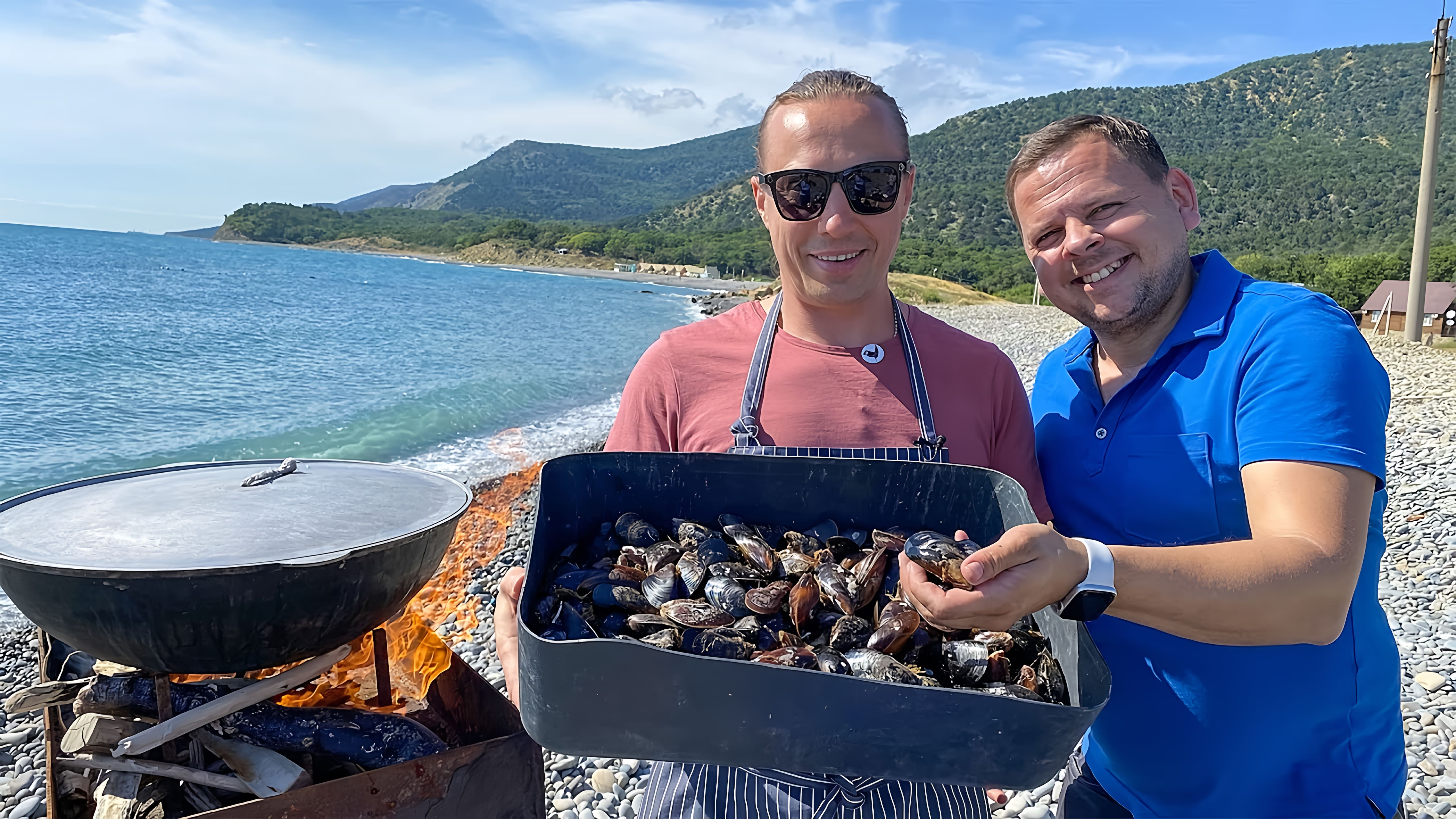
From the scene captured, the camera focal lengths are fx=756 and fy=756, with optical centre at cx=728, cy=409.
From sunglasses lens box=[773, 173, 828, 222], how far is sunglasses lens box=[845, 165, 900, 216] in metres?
0.07

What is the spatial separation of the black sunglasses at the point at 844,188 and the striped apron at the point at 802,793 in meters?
0.65

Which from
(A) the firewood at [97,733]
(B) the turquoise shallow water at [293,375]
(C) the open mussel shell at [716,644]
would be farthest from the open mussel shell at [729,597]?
(B) the turquoise shallow water at [293,375]

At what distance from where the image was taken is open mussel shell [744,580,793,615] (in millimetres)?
1751

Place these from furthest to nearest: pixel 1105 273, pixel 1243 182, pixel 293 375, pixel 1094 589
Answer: pixel 1243 182
pixel 293 375
pixel 1105 273
pixel 1094 589

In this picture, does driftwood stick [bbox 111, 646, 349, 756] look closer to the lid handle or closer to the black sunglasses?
the lid handle

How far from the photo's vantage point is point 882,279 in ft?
7.70

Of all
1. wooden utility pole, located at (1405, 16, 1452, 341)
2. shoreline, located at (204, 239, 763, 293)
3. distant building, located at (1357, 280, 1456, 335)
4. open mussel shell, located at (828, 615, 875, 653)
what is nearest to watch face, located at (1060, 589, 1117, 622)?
open mussel shell, located at (828, 615, 875, 653)

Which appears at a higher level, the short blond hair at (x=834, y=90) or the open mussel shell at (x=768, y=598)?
the short blond hair at (x=834, y=90)

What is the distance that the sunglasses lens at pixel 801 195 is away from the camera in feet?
7.07

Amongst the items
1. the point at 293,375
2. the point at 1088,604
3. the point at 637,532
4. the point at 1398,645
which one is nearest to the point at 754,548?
the point at 637,532

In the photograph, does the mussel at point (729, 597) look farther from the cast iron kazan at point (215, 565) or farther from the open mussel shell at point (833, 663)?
the cast iron kazan at point (215, 565)

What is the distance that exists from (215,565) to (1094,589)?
1.99 m

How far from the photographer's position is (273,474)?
97.6 inches

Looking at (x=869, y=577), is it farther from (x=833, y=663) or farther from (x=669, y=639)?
(x=669, y=639)
